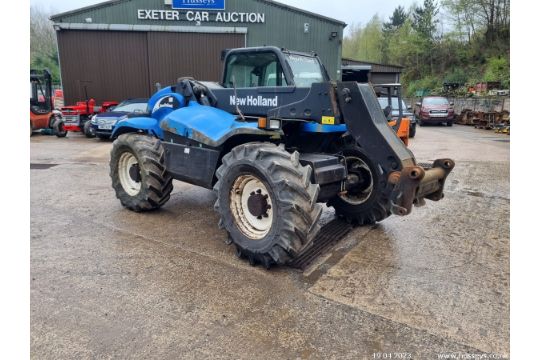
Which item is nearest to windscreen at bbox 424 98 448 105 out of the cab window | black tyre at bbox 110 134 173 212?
the cab window

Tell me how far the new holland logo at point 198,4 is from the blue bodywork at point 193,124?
1318 centimetres

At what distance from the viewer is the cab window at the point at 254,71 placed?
4.79 metres

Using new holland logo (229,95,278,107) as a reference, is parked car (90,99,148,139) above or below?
above

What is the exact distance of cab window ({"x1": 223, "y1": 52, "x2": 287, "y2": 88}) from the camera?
4.79 meters

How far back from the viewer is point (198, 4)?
1750 centimetres

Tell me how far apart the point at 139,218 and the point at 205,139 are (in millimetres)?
1688

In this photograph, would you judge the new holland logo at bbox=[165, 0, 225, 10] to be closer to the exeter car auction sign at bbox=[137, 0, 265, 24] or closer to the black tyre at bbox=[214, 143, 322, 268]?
the exeter car auction sign at bbox=[137, 0, 265, 24]

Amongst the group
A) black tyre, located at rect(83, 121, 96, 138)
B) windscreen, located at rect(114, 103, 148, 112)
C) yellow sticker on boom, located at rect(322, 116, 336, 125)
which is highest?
windscreen, located at rect(114, 103, 148, 112)

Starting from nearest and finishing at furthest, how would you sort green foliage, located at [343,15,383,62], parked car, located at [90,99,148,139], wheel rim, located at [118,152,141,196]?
wheel rim, located at [118,152,141,196]
parked car, located at [90,99,148,139]
green foliage, located at [343,15,383,62]

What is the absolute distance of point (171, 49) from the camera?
58.5ft

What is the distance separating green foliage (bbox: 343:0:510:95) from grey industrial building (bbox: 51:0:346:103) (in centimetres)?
1468

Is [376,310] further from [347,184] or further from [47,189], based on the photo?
[47,189]

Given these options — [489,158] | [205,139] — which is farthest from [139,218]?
[489,158]

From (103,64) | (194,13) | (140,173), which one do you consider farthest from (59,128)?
(140,173)
